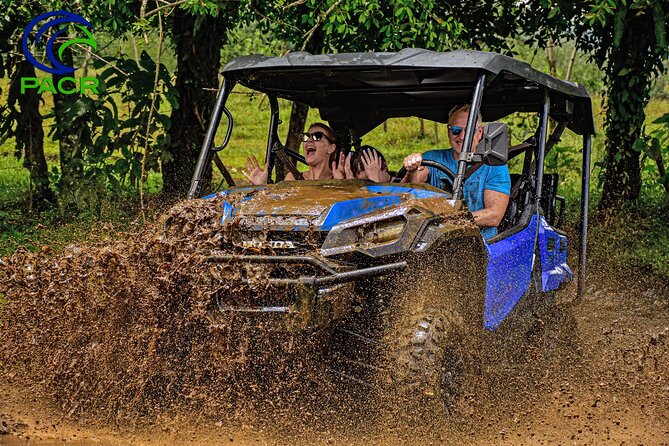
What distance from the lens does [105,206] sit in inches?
422

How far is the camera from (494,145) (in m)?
5.16

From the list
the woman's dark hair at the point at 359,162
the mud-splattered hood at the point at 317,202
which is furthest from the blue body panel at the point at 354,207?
the woman's dark hair at the point at 359,162

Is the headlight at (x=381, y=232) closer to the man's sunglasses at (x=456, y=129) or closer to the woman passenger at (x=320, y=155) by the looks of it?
the man's sunglasses at (x=456, y=129)

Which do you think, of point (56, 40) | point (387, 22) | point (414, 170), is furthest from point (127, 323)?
point (56, 40)

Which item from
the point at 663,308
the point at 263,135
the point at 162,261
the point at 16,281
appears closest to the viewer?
the point at 162,261

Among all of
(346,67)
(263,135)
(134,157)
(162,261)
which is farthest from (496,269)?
(263,135)

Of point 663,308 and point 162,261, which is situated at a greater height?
point 162,261

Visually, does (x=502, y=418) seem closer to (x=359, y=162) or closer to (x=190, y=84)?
(x=359, y=162)

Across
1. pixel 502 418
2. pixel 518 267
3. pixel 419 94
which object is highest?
pixel 419 94

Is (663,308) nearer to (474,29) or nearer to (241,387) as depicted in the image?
(474,29)

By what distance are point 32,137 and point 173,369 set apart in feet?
25.3

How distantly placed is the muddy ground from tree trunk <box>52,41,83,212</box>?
553 centimetres

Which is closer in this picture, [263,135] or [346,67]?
[346,67]

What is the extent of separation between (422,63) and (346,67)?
0.44 meters
